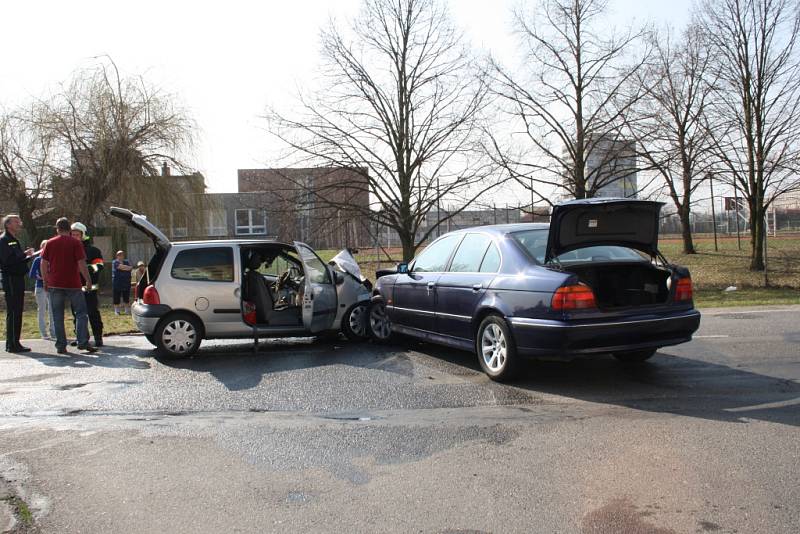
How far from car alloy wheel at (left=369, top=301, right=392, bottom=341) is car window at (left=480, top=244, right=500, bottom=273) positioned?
2579 mm

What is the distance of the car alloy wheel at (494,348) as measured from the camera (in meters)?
6.52

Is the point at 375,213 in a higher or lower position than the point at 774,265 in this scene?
higher

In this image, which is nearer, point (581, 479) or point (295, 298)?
point (581, 479)

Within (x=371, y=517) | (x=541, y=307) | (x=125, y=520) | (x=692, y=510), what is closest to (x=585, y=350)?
(x=541, y=307)

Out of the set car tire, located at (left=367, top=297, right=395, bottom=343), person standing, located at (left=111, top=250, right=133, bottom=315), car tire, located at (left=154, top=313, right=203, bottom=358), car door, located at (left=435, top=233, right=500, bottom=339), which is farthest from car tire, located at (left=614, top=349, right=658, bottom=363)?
person standing, located at (left=111, top=250, right=133, bottom=315)

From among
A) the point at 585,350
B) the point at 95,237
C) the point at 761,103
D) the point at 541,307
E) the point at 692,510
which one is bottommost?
the point at 692,510

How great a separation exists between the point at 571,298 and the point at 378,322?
12.9ft

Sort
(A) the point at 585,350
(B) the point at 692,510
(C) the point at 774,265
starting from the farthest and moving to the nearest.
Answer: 1. (C) the point at 774,265
2. (A) the point at 585,350
3. (B) the point at 692,510

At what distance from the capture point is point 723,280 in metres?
22.2

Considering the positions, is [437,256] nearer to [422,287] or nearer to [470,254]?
[422,287]

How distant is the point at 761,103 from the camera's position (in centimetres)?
2225

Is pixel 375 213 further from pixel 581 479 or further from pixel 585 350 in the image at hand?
pixel 581 479

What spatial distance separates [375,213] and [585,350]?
52.4 feet

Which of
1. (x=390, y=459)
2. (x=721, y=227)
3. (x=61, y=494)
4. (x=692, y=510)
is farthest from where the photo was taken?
(x=721, y=227)
